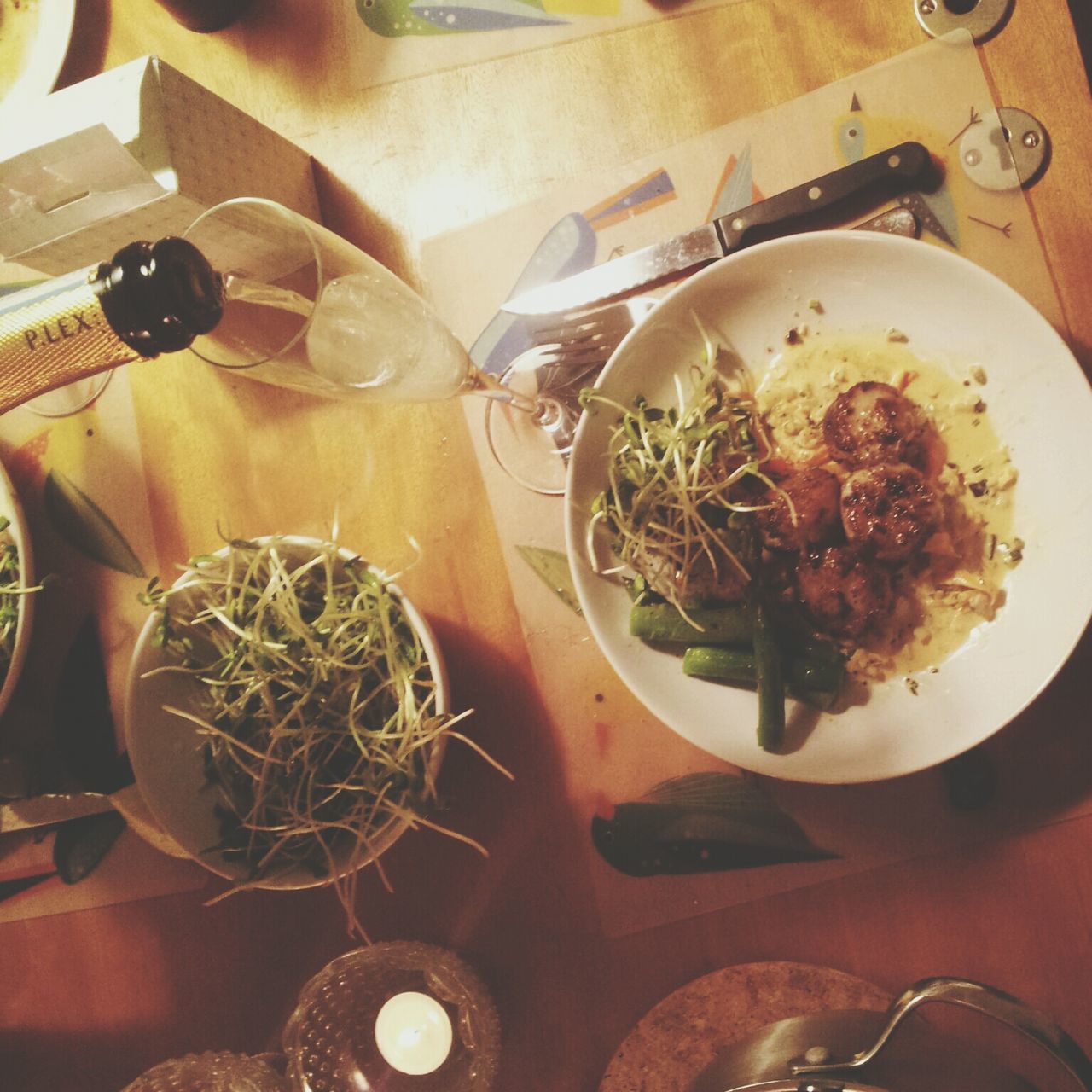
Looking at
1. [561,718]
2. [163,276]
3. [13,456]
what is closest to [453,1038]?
[561,718]

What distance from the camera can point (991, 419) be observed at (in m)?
1.10

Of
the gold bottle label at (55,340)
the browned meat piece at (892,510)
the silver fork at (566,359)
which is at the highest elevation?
the gold bottle label at (55,340)

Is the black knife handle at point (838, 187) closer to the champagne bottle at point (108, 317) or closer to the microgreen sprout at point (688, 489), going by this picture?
the microgreen sprout at point (688, 489)

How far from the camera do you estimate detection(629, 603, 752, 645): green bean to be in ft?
3.63

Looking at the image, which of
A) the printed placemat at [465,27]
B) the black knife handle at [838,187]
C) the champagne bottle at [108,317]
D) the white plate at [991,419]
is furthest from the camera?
the printed placemat at [465,27]

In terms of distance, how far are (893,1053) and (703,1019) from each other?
28 cm

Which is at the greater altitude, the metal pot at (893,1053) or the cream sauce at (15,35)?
the cream sauce at (15,35)

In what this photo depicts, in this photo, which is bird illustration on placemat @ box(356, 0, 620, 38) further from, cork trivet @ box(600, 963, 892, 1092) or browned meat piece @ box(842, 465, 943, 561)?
cork trivet @ box(600, 963, 892, 1092)

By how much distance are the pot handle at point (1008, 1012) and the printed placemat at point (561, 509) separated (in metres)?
0.25

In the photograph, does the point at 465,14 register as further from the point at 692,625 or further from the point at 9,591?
the point at 9,591

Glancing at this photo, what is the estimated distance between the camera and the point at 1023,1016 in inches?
33.3

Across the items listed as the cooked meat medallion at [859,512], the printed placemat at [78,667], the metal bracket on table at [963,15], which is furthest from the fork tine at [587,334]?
the printed placemat at [78,667]

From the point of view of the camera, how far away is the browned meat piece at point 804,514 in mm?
1082

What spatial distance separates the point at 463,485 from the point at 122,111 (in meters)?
0.64
